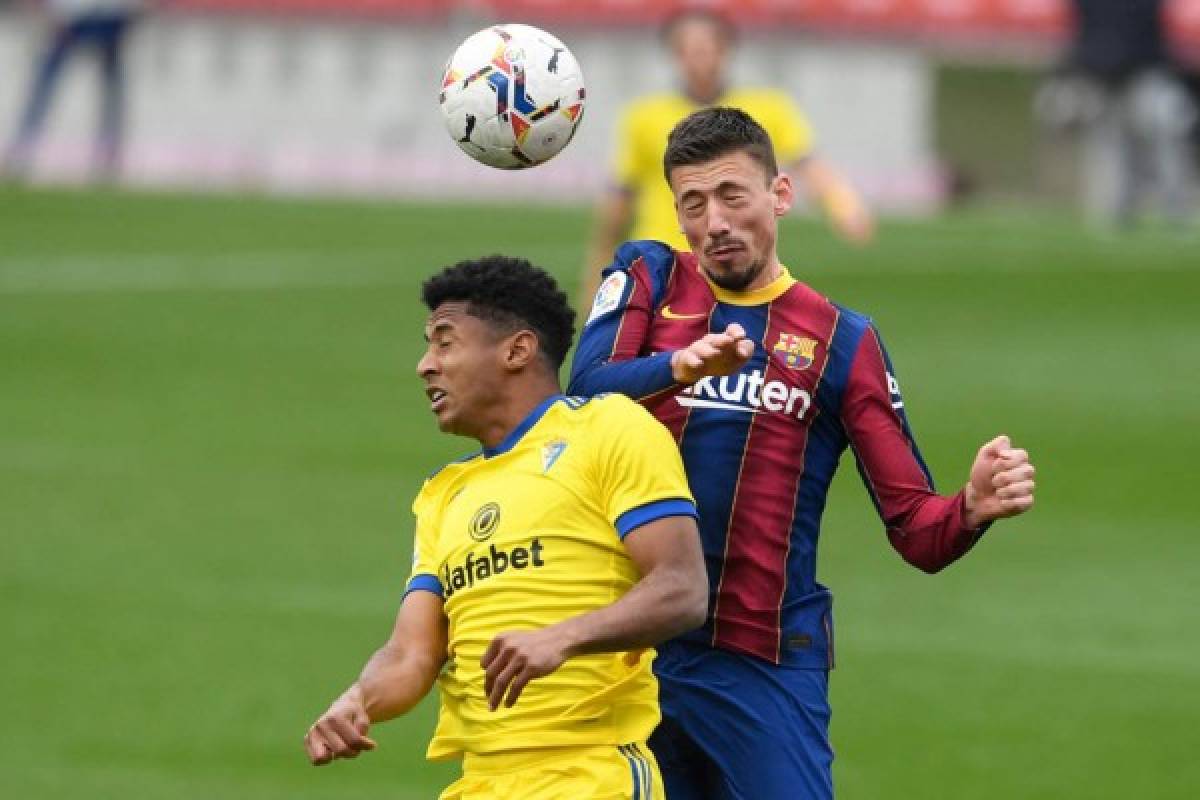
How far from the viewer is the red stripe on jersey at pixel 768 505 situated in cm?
701

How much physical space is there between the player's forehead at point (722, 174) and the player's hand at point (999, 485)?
88 cm

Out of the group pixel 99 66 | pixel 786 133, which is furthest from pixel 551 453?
pixel 99 66

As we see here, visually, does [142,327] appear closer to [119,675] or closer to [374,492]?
[374,492]

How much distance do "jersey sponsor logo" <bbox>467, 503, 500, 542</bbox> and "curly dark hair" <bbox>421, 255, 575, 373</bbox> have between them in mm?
401

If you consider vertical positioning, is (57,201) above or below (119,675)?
above

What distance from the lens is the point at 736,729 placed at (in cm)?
700

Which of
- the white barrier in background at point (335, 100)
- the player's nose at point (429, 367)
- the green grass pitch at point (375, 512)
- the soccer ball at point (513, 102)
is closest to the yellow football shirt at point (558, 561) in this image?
the player's nose at point (429, 367)

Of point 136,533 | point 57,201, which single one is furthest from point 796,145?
point 57,201

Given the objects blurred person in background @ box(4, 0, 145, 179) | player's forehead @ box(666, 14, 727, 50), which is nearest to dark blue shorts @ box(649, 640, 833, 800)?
player's forehead @ box(666, 14, 727, 50)

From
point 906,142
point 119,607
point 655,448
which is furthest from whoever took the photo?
point 906,142

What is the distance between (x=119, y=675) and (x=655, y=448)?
20.1ft

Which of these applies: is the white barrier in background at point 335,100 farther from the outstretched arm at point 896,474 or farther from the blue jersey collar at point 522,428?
the blue jersey collar at point 522,428

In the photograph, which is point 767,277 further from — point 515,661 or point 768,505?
point 515,661

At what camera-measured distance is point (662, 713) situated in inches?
277
